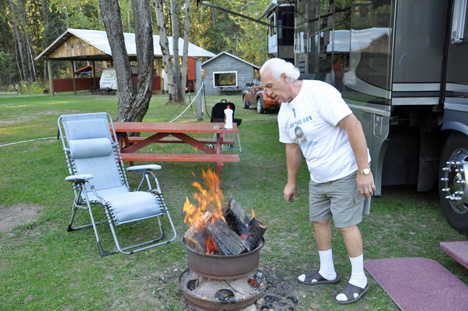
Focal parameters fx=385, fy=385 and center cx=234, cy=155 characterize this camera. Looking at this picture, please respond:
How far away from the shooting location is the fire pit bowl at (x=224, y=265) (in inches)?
107

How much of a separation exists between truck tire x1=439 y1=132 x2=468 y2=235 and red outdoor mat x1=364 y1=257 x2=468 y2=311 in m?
0.84

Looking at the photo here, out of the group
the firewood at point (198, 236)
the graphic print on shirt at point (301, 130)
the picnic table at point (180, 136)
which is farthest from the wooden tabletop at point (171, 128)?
the graphic print on shirt at point (301, 130)

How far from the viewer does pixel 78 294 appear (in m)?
3.12

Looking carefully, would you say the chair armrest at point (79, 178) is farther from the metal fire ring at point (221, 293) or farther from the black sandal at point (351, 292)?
the black sandal at point (351, 292)

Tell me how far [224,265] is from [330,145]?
1.14 metres

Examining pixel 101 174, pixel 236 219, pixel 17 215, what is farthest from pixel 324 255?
pixel 17 215

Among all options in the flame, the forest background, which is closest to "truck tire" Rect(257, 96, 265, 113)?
the flame

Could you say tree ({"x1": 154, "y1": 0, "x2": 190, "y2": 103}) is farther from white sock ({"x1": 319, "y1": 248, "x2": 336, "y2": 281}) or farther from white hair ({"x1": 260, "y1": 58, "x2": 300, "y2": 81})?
white sock ({"x1": 319, "y1": 248, "x2": 336, "y2": 281})

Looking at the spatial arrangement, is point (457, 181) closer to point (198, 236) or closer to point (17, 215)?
point (198, 236)

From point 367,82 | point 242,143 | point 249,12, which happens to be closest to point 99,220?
point 367,82

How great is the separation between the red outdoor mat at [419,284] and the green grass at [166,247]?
4.5 inches

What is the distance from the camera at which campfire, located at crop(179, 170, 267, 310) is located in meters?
2.75

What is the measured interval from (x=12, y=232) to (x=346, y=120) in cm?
391

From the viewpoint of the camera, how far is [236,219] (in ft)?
10.3
